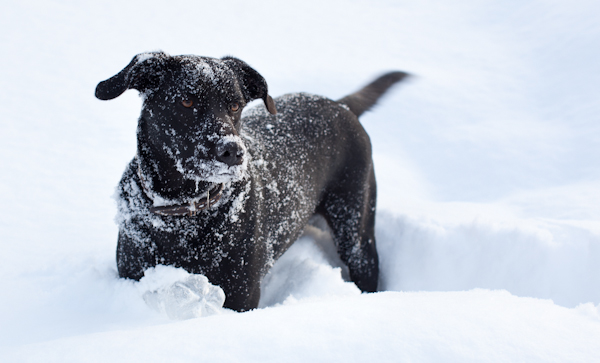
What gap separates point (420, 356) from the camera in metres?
1.01

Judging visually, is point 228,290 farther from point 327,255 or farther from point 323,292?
point 327,255

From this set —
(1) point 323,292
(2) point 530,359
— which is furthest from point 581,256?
(2) point 530,359

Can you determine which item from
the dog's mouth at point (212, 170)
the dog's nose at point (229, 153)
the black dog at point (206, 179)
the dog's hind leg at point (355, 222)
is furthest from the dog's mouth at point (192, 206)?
the dog's hind leg at point (355, 222)

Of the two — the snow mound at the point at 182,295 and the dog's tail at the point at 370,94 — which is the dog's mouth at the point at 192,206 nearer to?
the snow mound at the point at 182,295

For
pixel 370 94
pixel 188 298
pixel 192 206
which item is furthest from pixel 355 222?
pixel 188 298

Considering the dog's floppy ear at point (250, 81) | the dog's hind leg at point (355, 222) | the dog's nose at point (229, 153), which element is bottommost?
the dog's hind leg at point (355, 222)

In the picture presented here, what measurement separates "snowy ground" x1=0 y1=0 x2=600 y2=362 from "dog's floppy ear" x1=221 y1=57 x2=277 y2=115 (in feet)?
3.37

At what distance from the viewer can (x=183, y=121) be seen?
1750mm

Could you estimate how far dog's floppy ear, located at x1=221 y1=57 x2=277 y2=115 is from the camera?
215 cm

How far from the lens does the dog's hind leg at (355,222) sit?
114 inches

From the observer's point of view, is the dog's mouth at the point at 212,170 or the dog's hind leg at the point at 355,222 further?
the dog's hind leg at the point at 355,222

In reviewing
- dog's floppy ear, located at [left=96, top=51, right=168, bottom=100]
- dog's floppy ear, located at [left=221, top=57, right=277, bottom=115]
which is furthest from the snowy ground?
dog's floppy ear, located at [left=221, top=57, right=277, bottom=115]

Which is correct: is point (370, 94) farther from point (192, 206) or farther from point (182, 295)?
point (182, 295)

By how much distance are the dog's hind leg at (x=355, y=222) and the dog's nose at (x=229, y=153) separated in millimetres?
1313
